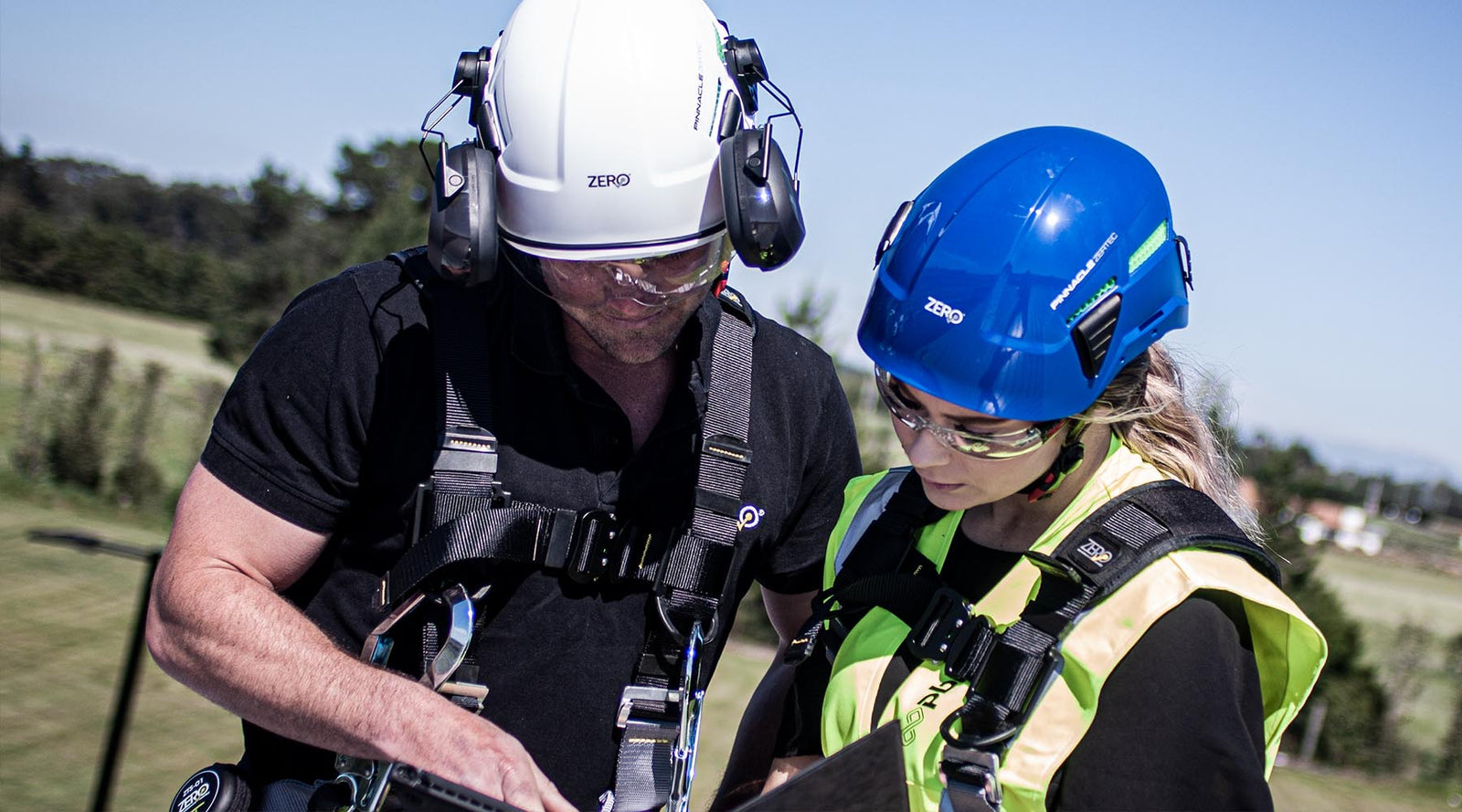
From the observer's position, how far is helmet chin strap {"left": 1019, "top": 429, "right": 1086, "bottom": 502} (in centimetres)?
215

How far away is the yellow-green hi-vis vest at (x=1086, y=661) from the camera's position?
1.84 meters

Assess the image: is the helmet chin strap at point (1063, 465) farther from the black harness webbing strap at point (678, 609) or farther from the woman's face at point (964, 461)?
the black harness webbing strap at point (678, 609)

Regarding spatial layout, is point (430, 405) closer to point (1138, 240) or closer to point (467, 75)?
point (467, 75)

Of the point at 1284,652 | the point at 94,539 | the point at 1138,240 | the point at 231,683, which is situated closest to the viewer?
the point at 1284,652

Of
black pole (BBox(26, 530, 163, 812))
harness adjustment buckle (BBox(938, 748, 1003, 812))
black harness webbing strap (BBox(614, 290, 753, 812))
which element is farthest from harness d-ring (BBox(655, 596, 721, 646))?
black pole (BBox(26, 530, 163, 812))

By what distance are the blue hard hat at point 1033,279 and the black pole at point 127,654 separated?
1845 mm

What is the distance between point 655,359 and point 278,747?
126 centimetres

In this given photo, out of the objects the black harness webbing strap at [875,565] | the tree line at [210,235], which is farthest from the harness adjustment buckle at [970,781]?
the tree line at [210,235]

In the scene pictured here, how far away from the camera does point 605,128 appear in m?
2.40

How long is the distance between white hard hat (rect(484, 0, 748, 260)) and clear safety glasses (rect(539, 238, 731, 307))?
0.16 ft

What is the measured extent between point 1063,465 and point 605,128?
1175 millimetres

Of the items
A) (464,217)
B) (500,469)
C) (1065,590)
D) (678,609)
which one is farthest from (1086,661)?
(464,217)

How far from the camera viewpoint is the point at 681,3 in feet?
8.30

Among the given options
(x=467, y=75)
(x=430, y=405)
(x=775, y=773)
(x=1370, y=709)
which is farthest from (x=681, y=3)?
(x=1370, y=709)
